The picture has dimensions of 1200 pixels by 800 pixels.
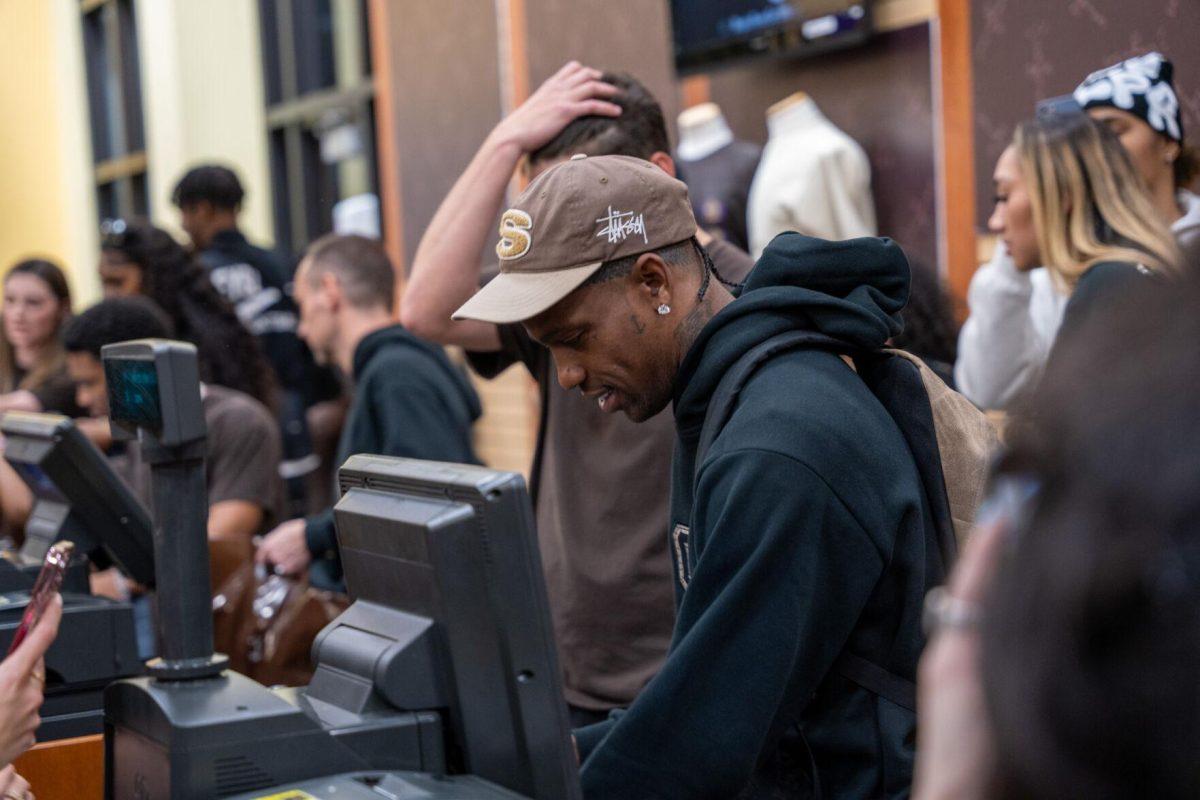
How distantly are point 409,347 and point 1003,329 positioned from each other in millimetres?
1356

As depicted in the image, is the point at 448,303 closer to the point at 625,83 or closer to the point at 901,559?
the point at 625,83

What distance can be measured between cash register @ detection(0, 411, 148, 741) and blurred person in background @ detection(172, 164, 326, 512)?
9.78 ft

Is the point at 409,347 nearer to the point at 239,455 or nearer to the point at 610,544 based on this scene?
the point at 239,455

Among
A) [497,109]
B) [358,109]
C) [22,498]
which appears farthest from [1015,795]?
[358,109]

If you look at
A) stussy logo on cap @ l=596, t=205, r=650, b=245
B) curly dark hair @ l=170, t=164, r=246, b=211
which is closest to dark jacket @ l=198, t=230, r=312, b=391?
curly dark hair @ l=170, t=164, r=246, b=211

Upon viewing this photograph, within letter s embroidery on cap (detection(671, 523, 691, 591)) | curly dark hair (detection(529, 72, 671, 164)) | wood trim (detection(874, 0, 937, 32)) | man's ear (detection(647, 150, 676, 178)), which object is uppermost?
wood trim (detection(874, 0, 937, 32))

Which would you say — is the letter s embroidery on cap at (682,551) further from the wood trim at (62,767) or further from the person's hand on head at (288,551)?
the person's hand on head at (288,551)

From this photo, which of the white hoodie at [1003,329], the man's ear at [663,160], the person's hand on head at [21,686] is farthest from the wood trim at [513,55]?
the person's hand on head at [21,686]

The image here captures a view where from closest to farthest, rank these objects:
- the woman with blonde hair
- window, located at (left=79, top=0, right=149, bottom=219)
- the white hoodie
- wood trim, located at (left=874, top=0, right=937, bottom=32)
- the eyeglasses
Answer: the woman with blonde hair < the white hoodie < wood trim, located at (left=874, top=0, right=937, bottom=32) < the eyeglasses < window, located at (left=79, top=0, right=149, bottom=219)

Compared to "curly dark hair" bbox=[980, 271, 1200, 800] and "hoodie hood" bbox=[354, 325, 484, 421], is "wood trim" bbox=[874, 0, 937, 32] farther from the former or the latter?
"curly dark hair" bbox=[980, 271, 1200, 800]

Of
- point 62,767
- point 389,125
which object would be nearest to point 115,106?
point 389,125

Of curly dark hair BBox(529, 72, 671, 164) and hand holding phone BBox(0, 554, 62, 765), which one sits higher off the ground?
curly dark hair BBox(529, 72, 671, 164)

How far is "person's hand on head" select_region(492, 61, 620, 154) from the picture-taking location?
2.39 meters

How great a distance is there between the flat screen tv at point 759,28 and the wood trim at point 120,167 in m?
7.38
